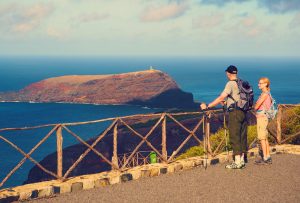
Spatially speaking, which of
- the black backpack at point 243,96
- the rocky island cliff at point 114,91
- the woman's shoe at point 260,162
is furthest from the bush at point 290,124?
the rocky island cliff at point 114,91

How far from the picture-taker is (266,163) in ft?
35.0

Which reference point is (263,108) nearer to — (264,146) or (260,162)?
(264,146)

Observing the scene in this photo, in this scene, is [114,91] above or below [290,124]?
below

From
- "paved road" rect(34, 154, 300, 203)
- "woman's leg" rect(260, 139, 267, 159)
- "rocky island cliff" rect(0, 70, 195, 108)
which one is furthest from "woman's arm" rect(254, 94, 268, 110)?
"rocky island cliff" rect(0, 70, 195, 108)

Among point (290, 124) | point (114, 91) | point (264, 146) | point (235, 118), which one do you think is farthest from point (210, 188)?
point (114, 91)

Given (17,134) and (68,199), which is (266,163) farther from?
(17,134)

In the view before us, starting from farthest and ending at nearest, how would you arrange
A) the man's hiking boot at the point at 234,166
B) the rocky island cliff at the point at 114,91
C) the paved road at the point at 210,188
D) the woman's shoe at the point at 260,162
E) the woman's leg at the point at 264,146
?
the rocky island cliff at the point at 114,91
the woman's shoe at the point at 260,162
the woman's leg at the point at 264,146
the man's hiking boot at the point at 234,166
the paved road at the point at 210,188

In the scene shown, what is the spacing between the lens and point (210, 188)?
28.3ft

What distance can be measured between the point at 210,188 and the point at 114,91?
512 ft

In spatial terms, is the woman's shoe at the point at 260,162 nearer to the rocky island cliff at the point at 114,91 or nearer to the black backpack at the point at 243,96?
the black backpack at the point at 243,96

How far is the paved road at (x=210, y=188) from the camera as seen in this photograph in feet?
26.1

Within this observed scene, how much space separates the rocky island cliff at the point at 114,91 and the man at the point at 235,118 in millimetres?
135196

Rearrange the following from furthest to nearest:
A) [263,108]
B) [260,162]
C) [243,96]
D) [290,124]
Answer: [290,124] → [260,162] → [263,108] → [243,96]

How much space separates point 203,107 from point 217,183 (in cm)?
169
